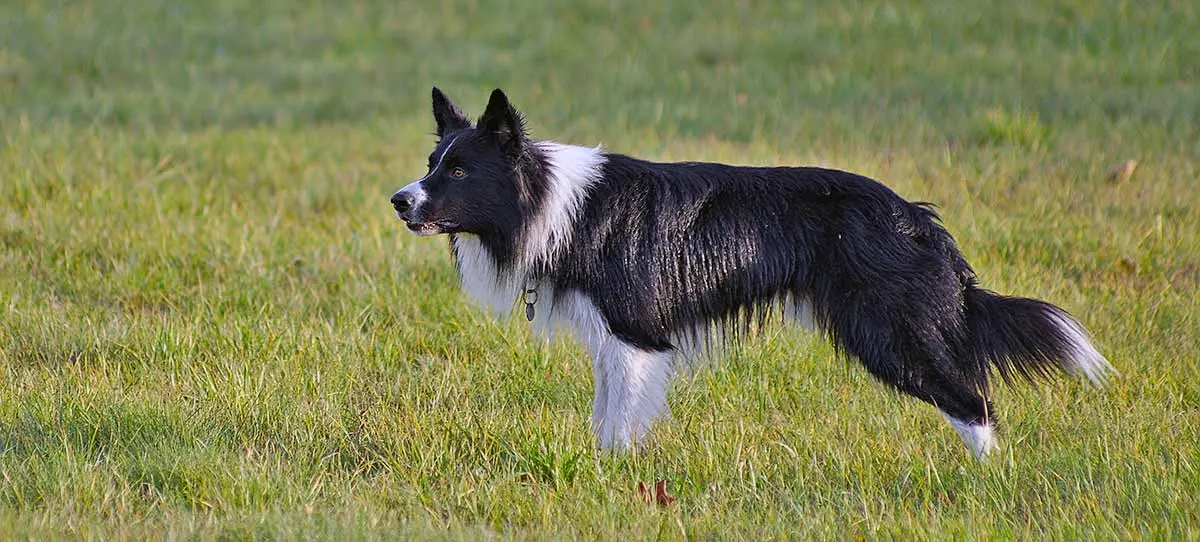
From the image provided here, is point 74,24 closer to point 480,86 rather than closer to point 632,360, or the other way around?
point 480,86

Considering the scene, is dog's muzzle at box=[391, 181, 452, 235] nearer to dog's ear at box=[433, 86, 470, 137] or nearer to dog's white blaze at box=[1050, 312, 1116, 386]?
dog's ear at box=[433, 86, 470, 137]


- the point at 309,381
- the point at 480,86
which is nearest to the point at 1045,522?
the point at 309,381

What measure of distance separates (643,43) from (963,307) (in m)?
8.58

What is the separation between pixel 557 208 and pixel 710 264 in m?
0.58

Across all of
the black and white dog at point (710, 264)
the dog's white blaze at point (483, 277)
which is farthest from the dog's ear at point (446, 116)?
the dog's white blaze at point (483, 277)

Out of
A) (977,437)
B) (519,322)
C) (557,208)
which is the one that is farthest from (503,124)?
(977,437)

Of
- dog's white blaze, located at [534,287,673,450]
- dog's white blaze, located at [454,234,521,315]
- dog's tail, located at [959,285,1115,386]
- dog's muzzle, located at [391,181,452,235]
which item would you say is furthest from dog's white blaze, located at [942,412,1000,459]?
dog's muzzle, located at [391,181,452,235]

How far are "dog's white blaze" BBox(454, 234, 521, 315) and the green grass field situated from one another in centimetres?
43

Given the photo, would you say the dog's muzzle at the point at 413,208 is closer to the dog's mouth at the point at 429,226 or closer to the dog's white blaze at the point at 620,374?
the dog's mouth at the point at 429,226

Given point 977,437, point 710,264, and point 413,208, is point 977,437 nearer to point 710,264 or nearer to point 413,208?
point 710,264

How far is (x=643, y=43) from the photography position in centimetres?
1284

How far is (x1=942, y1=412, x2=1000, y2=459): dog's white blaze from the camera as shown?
4.48 metres

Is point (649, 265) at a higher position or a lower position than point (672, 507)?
higher

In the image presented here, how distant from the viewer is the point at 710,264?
4.68m
